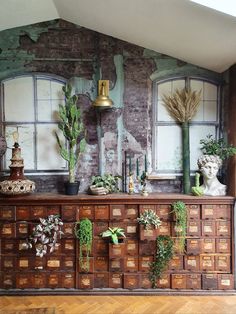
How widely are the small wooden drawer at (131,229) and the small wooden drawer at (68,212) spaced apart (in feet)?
2.21

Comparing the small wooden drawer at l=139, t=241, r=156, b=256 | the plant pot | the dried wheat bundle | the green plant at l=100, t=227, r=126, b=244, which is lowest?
the small wooden drawer at l=139, t=241, r=156, b=256

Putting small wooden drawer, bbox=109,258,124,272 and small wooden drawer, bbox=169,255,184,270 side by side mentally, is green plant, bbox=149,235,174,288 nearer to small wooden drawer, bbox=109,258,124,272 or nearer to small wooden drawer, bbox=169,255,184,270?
small wooden drawer, bbox=169,255,184,270

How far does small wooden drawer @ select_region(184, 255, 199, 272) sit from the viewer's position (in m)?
3.84

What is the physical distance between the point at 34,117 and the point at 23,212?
1300 mm

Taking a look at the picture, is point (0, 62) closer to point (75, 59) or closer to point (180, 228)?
point (75, 59)

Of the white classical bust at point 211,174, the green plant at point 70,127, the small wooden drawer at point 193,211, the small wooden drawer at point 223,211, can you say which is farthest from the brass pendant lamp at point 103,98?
the small wooden drawer at point 223,211

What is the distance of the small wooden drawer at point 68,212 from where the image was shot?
379 cm

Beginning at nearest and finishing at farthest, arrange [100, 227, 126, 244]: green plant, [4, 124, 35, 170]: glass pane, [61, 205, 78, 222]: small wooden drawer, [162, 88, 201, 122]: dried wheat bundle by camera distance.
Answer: [100, 227, 126, 244]: green plant
[61, 205, 78, 222]: small wooden drawer
[162, 88, 201, 122]: dried wheat bundle
[4, 124, 35, 170]: glass pane

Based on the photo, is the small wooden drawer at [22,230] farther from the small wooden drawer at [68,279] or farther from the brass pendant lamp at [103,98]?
the brass pendant lamp at [103,98]

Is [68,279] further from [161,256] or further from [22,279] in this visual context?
[161,256]

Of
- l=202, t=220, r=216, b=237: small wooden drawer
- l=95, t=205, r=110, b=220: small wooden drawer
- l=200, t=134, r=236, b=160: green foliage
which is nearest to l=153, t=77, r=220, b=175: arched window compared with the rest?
l=200, t=134, r=236, b=160: green foliage

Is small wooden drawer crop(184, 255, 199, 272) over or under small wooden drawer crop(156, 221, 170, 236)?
under

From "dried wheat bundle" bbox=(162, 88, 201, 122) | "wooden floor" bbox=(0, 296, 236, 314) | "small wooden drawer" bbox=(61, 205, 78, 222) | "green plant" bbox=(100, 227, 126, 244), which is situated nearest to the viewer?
"wooden floor" bbox=(0, 296, 236, 314)

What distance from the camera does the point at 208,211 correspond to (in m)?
3.80
